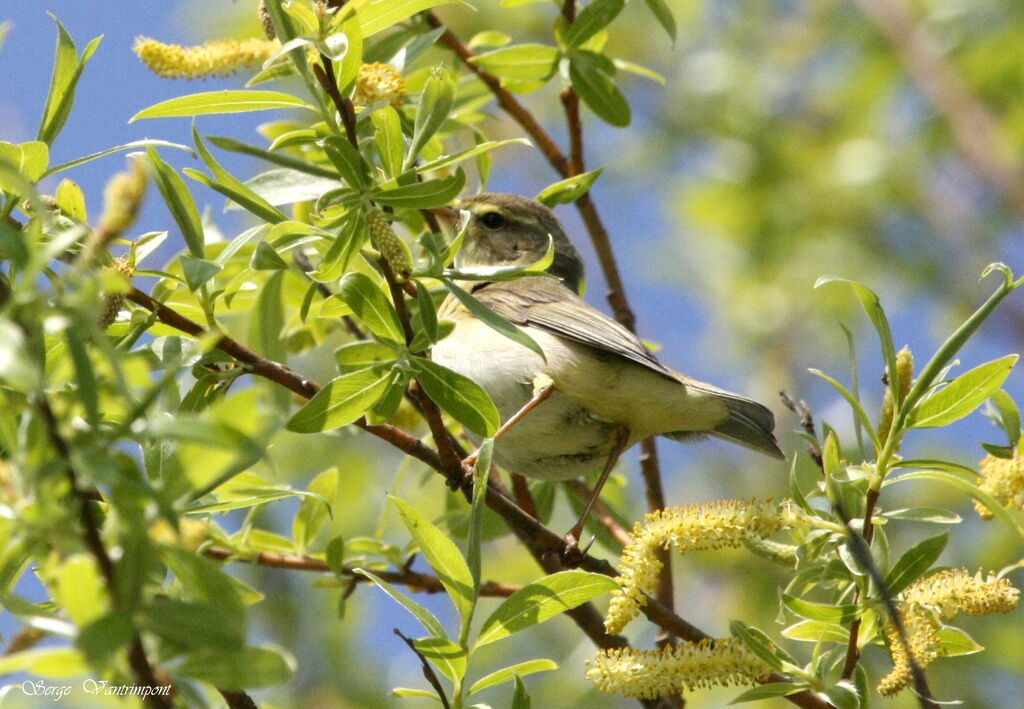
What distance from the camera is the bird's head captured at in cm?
564

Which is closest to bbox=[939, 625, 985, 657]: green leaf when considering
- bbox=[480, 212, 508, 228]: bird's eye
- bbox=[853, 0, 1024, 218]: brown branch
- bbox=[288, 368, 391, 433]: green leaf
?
bbox=[288, 368, 391, 433]: green leaf

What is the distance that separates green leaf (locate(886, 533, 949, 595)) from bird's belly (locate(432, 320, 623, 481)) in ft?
6.15

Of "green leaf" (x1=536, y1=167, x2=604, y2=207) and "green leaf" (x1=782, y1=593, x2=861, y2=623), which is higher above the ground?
"green leaf" (x1=536, y1=167, x2=604, y2=207)

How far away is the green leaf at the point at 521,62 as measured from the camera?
4113 mm

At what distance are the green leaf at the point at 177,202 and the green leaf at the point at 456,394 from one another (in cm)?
63

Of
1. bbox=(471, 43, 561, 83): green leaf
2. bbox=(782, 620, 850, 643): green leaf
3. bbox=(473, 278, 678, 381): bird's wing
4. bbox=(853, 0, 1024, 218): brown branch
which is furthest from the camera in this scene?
bbox=(853, 0, 1024, 218): brown branch

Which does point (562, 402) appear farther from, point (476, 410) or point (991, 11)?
point (991, 11)

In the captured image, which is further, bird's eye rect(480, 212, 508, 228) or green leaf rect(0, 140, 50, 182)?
bird's eye rect(480, 212, 508, 228)

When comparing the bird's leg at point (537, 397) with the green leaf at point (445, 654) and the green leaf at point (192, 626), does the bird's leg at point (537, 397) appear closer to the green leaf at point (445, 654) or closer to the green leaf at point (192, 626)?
the green leaf at point (445, 654)

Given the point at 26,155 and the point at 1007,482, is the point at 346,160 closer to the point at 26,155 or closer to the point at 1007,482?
the point at 26,155

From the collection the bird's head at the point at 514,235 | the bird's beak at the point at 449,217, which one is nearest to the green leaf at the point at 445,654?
the bird's beak at the point at 449,217

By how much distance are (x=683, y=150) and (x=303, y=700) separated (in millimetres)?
4300

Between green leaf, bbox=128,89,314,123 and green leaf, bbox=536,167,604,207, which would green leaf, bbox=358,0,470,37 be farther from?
green leaf, bbox=536,167,604,207

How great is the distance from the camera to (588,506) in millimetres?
4129
